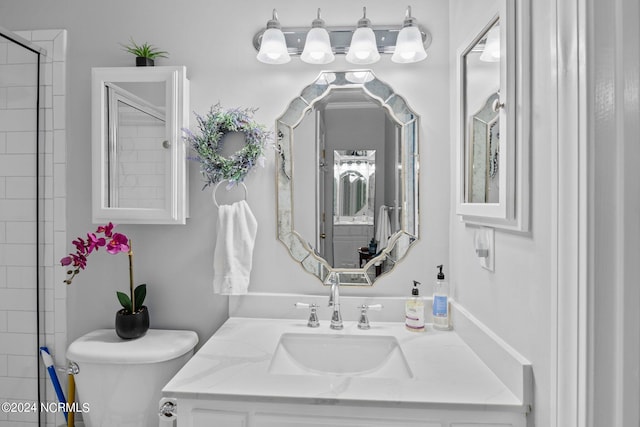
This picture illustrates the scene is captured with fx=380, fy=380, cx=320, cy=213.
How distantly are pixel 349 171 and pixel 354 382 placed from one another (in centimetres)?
77

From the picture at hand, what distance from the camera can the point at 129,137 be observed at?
1.46m

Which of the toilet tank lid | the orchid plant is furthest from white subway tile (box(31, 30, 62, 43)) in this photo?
the toilet tank lid

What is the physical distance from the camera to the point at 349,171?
1472mm

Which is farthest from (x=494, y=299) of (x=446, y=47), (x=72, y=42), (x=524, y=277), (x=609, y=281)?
(x=72, y=42)

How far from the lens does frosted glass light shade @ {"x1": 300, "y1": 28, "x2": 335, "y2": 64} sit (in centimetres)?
138

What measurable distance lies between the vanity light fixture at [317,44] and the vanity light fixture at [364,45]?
9 centimetres

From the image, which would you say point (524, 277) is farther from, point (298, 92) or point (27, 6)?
point (27, 6)

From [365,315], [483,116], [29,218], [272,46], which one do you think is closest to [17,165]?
[29,218]

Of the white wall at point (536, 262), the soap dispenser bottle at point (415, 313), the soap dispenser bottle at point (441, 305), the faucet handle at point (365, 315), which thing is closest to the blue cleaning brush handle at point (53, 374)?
the faucet handle at point (365, 315)

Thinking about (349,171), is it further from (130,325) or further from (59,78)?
(59,78)

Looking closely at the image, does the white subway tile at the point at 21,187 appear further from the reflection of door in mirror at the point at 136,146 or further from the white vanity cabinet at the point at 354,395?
the white vanity cabinet at the point at 354,395

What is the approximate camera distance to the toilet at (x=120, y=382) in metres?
1.28

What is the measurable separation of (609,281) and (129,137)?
5.00ft

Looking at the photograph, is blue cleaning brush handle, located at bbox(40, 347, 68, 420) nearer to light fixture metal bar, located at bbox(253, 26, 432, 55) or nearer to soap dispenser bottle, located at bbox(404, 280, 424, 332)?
soap dispenser bottle, located at bbox(404, 280, 424, 332)
